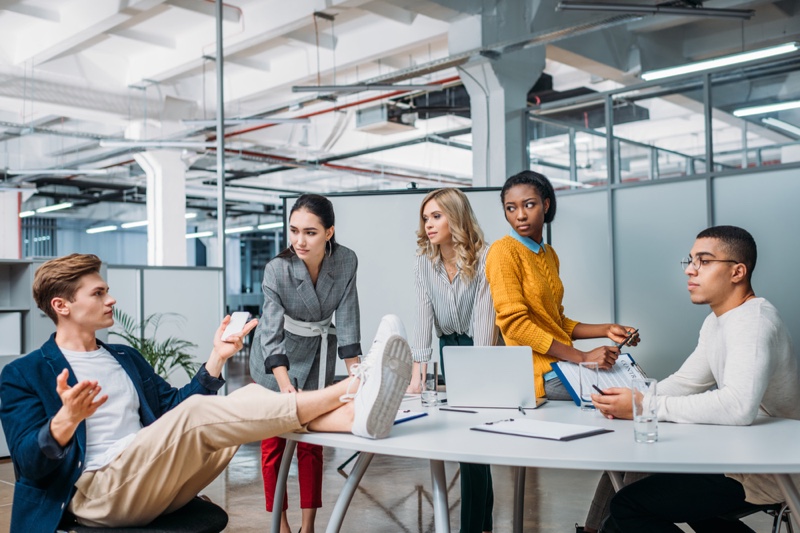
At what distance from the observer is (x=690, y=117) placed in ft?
41.3

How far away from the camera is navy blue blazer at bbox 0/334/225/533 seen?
6.04 feet

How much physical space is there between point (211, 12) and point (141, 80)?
2.13m

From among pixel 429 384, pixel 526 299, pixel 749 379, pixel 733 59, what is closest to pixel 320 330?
pixel 429 384

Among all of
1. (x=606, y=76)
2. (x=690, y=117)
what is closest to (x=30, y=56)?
(x=606, y=76)

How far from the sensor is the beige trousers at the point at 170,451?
1.89 metres

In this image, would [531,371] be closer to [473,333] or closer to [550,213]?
[473,333]

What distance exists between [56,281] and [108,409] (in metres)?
0.37

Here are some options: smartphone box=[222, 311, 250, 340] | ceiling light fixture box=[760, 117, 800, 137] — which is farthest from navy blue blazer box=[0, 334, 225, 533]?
ceiling light fixture box=[760, 117, 800, 137]

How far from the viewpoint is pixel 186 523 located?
6.34ft

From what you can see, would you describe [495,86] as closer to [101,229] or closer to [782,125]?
[782,125]

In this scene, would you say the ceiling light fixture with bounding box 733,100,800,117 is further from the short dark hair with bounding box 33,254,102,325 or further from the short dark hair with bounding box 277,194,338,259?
the short dark hair with bounding box 33,254,102,325

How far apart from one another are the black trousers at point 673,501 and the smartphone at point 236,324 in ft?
3.81

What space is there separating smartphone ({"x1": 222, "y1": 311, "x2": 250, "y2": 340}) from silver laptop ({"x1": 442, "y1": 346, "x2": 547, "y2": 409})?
1.99 ft

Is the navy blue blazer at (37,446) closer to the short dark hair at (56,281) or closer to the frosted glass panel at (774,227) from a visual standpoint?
the short dark hair at (56,281)
